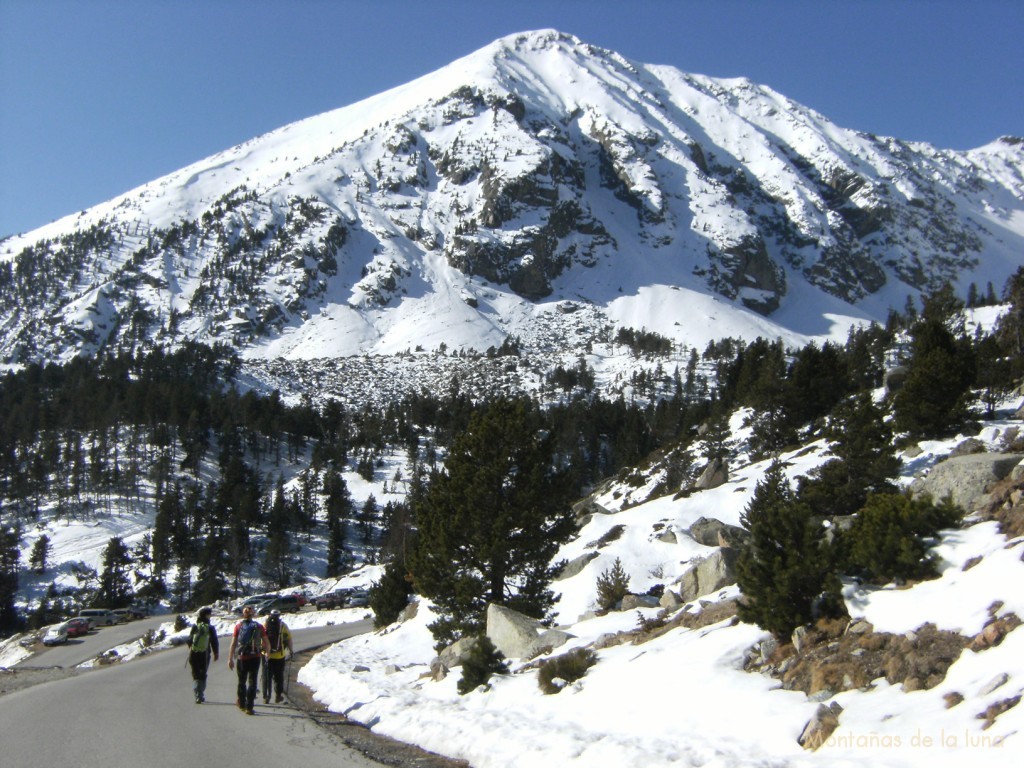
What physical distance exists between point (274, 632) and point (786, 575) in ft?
31.5

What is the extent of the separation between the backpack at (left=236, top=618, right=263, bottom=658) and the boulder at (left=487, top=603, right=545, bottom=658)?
15.4 ft

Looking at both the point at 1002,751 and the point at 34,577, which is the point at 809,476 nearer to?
the point at 1002,751

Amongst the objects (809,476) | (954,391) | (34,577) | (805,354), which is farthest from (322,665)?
(34,577)

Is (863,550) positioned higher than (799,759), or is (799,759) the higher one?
(863,550)

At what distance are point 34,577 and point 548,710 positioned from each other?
3161 inches

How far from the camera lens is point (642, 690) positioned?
33.4 ft

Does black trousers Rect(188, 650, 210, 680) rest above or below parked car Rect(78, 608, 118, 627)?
above

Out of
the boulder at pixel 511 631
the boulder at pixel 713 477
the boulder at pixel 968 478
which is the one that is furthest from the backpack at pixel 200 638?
the boulder at pixel 713 477

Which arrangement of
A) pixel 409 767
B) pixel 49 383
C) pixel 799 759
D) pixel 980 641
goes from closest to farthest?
1. pixel 799 759
2. pixel 980 641
3. pixel 409 767
4. pixel 49 383

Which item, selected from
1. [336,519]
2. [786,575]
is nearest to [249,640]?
[786,575]

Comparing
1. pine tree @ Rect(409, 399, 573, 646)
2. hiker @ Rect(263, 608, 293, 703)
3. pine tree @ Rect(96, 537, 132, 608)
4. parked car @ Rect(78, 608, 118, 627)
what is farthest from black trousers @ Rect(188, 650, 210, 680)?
pine tree @ Rect(96, 537, 132, 608)

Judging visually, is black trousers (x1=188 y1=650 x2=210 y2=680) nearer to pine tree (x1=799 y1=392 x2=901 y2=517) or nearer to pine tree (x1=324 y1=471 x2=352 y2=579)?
pine tree (x1=799 y1=392 x2=901 y2=517)

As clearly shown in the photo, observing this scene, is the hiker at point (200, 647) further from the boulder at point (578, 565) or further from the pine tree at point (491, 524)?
the boulder at point (578, 565)

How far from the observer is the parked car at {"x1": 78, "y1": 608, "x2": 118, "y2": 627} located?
52.7 metres
